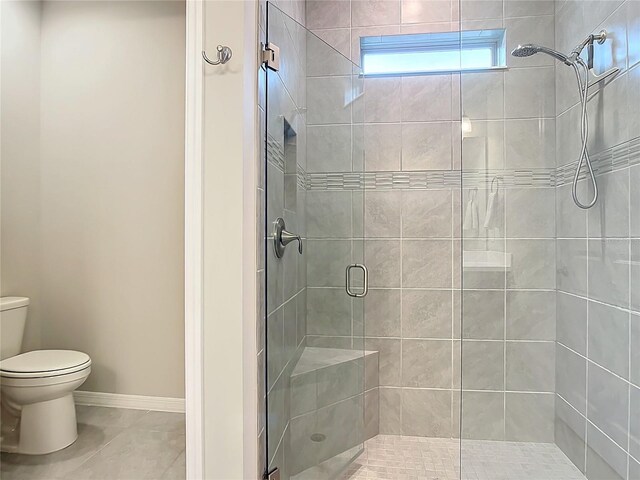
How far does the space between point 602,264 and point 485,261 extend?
418 millimetres

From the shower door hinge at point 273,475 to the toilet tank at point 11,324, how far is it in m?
0.95

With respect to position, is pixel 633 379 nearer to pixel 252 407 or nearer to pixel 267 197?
pixel 252 407

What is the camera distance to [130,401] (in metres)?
1.53

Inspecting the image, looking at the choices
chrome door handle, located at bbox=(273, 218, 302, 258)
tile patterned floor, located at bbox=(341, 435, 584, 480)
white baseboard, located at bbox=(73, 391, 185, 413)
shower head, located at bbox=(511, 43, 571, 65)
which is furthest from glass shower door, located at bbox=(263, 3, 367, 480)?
shower head, located at bbox=(511, 43, 571, 65)

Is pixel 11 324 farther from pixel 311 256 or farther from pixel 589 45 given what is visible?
pixel 589 45

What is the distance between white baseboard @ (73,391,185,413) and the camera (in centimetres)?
149

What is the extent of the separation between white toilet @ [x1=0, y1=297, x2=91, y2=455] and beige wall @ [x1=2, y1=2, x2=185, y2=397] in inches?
2.7

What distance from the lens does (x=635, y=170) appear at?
1.45 m

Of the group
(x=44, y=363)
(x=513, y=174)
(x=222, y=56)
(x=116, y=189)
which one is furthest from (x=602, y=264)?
(x=44, y=363)

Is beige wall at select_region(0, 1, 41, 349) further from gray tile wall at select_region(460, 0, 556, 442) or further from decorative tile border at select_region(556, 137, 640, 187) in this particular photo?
decorative tile border at select_region(556, 137, 640, 187)

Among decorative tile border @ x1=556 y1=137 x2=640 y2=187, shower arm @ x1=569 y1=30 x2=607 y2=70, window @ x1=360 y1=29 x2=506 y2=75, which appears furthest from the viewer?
window @ x1=360 y1=29 x2=506 y2=75

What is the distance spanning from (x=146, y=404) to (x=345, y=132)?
1468 millimetres

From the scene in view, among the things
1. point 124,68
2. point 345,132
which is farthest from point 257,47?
point 345,132

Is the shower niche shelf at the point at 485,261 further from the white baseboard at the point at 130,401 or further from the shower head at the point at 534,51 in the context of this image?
the white baseboard at the point at 130,401
